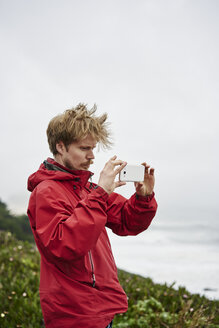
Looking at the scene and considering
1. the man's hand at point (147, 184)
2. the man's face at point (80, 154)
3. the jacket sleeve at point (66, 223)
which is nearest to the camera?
the jacket sleeve at point (66, 223)

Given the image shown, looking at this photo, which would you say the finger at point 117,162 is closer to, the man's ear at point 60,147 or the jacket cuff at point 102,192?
the jacket cuff at point 102,192

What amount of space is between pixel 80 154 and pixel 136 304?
3627mm

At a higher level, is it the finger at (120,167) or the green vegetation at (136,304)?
the finger at (120,167)

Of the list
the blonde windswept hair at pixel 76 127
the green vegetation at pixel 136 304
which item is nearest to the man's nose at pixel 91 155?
the blonde windswept hair at pixel 76 127

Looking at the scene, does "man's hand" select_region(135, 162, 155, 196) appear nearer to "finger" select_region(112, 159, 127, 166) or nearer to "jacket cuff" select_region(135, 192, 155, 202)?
"jacket cuff" select_region(135, 192, 155, 202)

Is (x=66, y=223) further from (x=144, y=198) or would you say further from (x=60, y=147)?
(x=144, y=198)

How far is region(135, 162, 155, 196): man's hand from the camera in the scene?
2.43 metres

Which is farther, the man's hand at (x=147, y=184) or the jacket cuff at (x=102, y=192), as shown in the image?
the man's hand at (x=147, y=184)

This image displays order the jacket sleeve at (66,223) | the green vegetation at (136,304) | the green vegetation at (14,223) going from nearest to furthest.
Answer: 1. the jacket sleeve at (66,223)
2. the green vegetation at (136,304)
3. the green vegetation at (14,223)

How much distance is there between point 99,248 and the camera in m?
2.19

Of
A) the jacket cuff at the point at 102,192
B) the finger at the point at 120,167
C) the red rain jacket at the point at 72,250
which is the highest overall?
the finger at the point at 120,167

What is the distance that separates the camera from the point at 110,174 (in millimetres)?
2062

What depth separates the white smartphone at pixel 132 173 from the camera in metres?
2.31

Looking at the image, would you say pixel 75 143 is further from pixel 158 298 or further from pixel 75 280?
pixel 158 298
